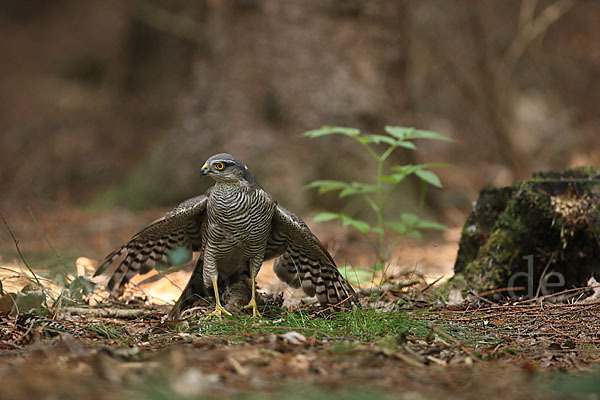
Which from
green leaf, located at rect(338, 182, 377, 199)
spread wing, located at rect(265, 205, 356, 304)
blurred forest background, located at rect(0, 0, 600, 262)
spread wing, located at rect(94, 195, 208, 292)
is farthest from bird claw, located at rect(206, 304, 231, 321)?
blurred forest background, located at rect(0, 0, 600, 262)

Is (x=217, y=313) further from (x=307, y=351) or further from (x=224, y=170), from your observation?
(x=307, y=351)

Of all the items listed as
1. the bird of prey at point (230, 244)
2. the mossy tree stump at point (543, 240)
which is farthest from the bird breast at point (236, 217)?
the mossy tree stump at point (543, 240)

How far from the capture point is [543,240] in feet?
15.0

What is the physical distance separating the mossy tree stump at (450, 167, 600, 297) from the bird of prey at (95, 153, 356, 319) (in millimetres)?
1159

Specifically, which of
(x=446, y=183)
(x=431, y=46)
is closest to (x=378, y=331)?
(x=446, y=183)

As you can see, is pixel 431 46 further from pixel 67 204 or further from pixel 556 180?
pixel 556 180

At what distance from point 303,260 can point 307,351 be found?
68.4 inches

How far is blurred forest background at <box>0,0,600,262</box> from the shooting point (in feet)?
26.2

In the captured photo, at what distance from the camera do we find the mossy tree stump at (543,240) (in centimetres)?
436

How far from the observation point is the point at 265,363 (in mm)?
2463

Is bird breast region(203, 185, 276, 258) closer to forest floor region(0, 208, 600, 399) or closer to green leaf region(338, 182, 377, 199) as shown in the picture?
forest floor region(0, 208, 600, 399)

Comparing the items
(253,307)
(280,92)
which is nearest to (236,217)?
(253,307)

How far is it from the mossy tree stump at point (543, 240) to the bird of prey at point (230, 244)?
3.80 ft

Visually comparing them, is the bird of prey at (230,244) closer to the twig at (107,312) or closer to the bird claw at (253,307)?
the bird claw at (253,307)
